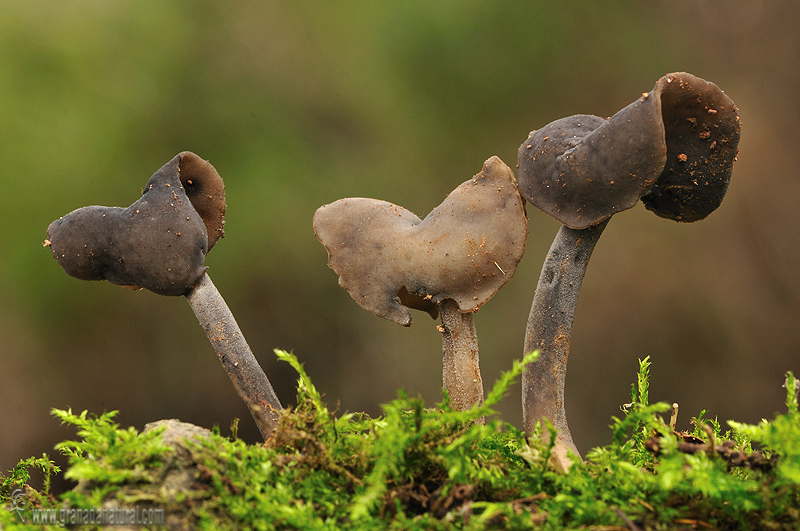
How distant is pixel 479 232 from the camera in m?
1.20

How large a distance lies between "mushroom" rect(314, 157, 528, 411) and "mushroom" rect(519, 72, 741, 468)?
0.25 ft

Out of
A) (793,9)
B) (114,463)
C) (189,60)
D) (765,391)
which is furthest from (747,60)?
(114,463)

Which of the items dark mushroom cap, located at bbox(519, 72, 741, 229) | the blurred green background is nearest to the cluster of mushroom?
dark mushroom cap, located at bbox(519, 72, 741, 229)

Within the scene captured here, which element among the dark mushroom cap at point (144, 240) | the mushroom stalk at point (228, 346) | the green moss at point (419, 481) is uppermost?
the dark mushroom cap at point (144, 240)

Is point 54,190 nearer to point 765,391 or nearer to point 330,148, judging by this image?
point 330,148

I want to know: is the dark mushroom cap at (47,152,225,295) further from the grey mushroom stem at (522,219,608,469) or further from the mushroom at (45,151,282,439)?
the grey mushroom stem at (522,219,608,469)

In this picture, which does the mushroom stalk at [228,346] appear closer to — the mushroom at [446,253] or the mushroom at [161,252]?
the mushroom at [161,252]

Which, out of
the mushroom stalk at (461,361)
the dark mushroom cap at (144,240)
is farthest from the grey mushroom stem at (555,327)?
the dark mushroom cap at (144,240)

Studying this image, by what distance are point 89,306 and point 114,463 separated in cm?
183

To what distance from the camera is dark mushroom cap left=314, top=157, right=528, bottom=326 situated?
3.92 ft

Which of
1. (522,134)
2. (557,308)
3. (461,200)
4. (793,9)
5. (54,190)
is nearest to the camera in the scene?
(461,200)

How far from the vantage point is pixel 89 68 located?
2.42 m

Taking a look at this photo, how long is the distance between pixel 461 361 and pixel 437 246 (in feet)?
0.85

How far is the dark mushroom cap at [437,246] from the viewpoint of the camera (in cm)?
119
